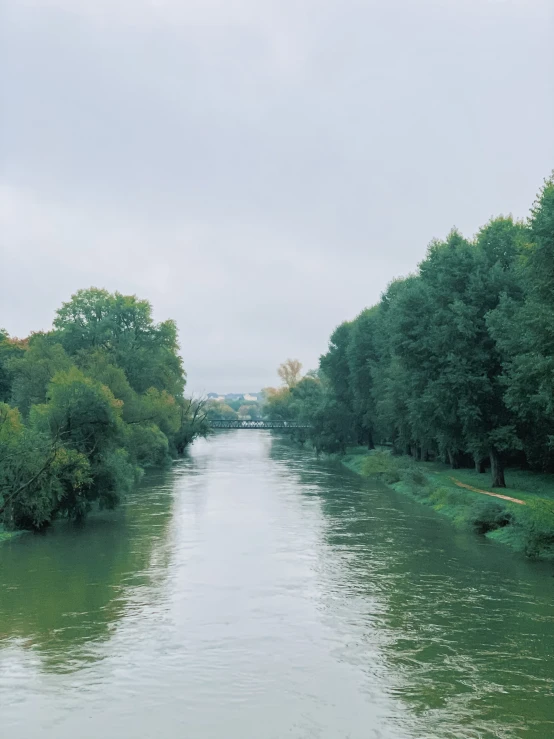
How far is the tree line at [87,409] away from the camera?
1437 inches

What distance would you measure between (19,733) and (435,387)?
3319 cm

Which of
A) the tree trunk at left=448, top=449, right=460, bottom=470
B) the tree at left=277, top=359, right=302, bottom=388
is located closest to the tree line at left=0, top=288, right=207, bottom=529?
the tree trunk at left=448, top=449, right=460, bottom=470

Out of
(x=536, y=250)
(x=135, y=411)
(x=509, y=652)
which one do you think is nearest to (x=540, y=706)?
(x=509, y=652)

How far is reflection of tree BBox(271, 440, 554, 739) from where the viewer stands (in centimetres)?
1625

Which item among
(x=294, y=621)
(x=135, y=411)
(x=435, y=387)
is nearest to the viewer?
(x=294, y=621)

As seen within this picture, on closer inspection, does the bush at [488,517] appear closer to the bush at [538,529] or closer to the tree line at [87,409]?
the bush at [538,529]

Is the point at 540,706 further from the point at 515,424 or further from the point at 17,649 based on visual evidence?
the point at 515,424

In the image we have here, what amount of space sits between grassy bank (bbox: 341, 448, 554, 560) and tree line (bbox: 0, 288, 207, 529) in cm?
1772

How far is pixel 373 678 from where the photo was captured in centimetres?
1792

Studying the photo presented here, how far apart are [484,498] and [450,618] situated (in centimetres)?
1946

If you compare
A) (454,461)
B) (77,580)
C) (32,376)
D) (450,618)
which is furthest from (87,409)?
(454,461)

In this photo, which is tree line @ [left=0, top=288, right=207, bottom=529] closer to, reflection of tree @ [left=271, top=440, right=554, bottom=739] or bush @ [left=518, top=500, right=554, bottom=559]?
reflection of tree @ [left=271, top=440, right=554, bottom=739]

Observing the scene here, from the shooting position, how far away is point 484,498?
134ft

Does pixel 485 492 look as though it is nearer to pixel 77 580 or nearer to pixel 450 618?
pixel 450 618
